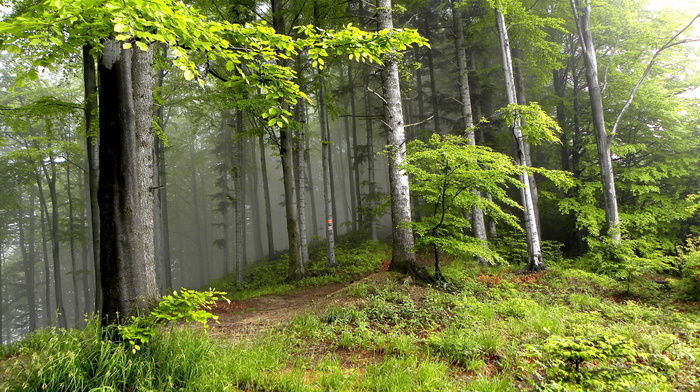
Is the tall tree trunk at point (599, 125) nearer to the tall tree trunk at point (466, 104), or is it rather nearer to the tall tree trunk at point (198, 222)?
the tall tree trunk at point (466, 104)

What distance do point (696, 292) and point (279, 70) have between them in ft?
29.2

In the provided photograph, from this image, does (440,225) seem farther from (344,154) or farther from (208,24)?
(344,154)

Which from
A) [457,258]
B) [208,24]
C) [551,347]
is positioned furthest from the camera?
[457,258]

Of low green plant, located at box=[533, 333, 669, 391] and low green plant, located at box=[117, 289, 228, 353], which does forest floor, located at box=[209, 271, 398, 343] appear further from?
low green plant, located at box=[533, 333, 669, 391]

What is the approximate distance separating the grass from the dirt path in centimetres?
73

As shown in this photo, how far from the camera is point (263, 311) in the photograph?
757 centimetres

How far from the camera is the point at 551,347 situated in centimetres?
308

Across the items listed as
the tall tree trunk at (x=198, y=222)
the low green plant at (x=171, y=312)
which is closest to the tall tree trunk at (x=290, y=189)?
the low green plant at (x=171, y=312)

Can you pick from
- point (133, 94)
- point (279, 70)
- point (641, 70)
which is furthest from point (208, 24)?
point (641, 70)

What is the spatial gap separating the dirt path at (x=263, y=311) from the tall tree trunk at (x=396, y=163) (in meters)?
1.98

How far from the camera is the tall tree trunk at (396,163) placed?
746cm

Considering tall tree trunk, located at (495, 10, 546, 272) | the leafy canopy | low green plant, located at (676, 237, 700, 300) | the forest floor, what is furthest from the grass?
tall tree trunk, located at (495, 10, 546, 272)

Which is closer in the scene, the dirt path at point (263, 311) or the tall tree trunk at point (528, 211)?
the dirt path at point (263, 311)

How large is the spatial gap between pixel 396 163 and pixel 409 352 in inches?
180
